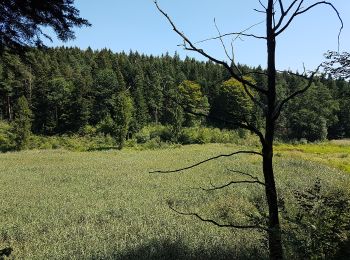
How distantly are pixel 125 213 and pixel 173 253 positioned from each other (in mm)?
6625

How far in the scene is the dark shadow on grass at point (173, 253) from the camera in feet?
31.9

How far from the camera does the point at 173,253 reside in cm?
1053

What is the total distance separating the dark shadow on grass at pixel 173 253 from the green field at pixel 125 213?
0.03 m

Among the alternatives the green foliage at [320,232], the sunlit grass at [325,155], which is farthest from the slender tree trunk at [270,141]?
the sunlit grass at [325,155]

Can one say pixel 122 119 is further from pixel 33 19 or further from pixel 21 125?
pixel 33 19

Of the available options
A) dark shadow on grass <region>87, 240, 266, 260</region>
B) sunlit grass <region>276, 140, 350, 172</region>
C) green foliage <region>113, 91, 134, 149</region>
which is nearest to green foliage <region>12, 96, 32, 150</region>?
green foliage <region>113, 91, 134, 149</region>

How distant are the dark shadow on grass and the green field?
25 mm

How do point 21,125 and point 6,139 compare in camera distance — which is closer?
point 21,125

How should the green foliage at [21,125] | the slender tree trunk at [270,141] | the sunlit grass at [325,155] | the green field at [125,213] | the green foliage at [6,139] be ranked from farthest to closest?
the green foliage at [6,139]
the green foliage at [21,125]
the sunlit grass at [325,155]
the green field at [125,213]
the slender tree trunk at [270,141]

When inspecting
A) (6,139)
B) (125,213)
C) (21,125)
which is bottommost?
(125,213)

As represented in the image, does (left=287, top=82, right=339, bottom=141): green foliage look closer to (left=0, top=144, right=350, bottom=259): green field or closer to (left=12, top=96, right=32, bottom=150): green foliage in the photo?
(left=12, top=96, right=32, bottom=150): green foliage

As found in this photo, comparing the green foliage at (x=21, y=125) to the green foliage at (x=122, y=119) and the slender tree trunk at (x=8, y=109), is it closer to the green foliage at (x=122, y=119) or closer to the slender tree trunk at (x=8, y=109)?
the green foliage at (x=122, y=119)

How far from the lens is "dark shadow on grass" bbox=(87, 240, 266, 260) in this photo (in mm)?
9727

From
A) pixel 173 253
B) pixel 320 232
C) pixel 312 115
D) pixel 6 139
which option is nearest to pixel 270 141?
pixel 320 232
